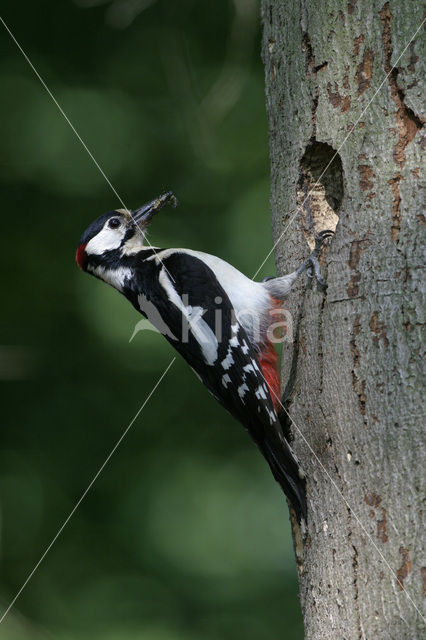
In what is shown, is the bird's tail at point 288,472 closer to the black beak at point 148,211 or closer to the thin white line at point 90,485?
the black beak at point 148,211

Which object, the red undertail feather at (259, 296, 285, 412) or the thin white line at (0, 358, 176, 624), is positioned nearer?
the red undertail feather at (259, 296, 285, 412)

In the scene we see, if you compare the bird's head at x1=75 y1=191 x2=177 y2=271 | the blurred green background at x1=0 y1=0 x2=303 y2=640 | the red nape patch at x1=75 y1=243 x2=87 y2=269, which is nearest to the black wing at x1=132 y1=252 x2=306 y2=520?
the bird's head at x1=75 y1=191 x2=177 y2=271

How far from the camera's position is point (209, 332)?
2.93 meters

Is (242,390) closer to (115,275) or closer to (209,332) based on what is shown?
(209,332)

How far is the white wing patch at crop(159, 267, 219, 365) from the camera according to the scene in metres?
2.88

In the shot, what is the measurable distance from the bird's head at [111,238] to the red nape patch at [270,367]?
0.82 m

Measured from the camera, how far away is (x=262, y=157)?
16.5 ft

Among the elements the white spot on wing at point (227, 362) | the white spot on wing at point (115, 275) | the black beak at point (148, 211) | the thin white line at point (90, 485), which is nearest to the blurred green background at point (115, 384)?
the thin white line at point (90, 485)

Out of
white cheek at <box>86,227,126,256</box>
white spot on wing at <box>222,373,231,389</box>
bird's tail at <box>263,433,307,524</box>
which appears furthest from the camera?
white cheek at <box>86,227,126,256</box>

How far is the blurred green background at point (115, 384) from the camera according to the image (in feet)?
15.4

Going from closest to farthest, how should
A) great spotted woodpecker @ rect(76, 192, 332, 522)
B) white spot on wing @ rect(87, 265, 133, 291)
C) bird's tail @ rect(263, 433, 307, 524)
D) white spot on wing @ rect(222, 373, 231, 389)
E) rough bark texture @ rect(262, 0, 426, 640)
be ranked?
rough bark texture @ rect(262, 0, 426, 640), bird's tail @ rect(263, 433, 307, 524), great spotted woodpecker @ rect(76, 192, 332, 522), white spot on wing @ rect(222, 373, 231, 389), white spot on wing @ rect(87, 265, 133, 291)

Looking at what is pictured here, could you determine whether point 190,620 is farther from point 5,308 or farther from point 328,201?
point 328,201

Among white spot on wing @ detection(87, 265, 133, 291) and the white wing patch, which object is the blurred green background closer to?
white spot on wing @ detection(87, 265, 133, 291)

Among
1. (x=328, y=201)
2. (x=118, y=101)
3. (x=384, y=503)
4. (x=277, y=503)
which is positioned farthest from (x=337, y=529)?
(x=118, y=101)
